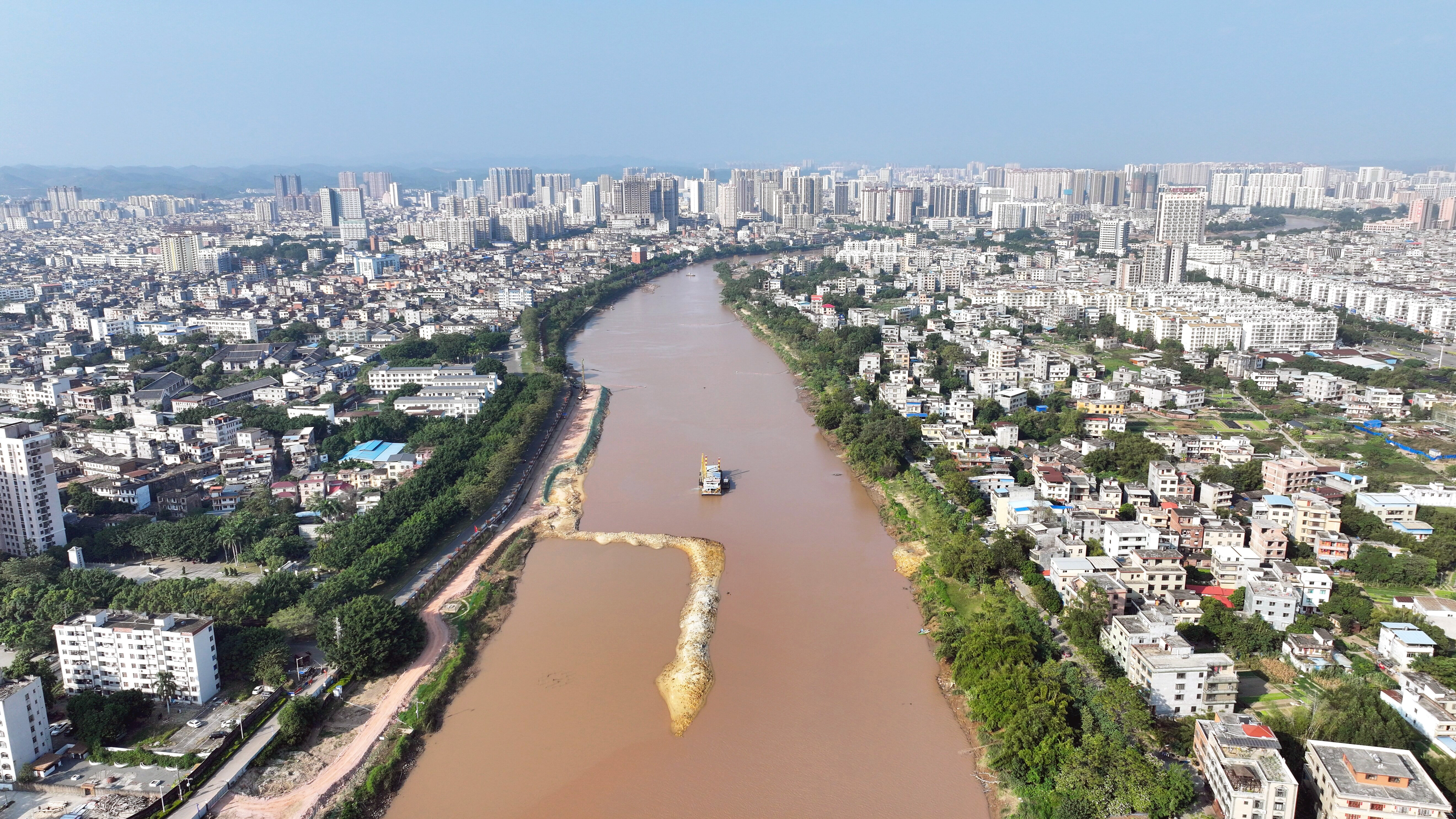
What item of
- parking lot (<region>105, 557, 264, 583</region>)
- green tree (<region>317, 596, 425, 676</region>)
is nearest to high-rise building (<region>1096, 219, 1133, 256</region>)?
parking lot (<region>105, 557, 264, 583</region>)

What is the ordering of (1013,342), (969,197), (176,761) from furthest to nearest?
(969,197), (1013,342), (176,761)

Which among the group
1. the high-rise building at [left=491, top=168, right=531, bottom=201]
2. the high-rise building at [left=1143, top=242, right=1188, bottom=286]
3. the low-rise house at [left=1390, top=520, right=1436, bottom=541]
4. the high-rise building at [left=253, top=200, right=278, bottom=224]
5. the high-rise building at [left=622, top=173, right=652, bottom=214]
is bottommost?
the low-rise house at [left=1390, top=520, right=1436, bottom=541]

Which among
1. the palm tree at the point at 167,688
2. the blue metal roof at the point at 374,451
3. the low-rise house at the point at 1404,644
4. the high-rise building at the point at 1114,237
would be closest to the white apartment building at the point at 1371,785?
the low-rise house at the point at 1404,644

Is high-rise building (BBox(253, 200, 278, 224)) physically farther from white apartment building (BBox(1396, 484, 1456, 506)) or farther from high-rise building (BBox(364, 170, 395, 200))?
white apartment building (BBox(1396, 484, 1456, 506))

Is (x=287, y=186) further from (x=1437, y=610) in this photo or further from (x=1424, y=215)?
(x=1437, y=610)

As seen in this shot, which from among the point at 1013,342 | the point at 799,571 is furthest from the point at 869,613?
the point at 1013,342

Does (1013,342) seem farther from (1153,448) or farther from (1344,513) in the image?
(1344,513)
